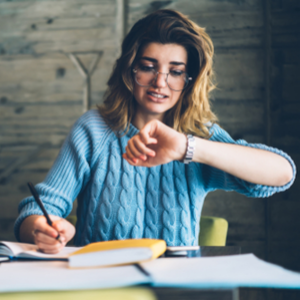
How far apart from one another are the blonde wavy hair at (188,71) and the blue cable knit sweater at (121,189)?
0.09m

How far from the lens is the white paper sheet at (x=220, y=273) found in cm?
40

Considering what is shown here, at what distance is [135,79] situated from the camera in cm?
123

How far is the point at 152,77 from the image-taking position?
1208mm

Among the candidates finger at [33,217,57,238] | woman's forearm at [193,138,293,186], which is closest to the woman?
woman's forearm at [193,138,293,186]

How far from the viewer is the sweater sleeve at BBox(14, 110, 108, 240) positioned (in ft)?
3.36

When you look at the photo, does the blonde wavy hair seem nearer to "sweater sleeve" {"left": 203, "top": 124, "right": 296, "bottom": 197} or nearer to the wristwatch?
"sweater sleeve" {"left": 203, "top": 124, "right": 296, "bottom": 197}

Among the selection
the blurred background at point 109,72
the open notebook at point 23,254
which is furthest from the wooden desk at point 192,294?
the blurred background at point 109,72

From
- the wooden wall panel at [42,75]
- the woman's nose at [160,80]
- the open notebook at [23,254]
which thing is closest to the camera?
the open notebook at [23,254]

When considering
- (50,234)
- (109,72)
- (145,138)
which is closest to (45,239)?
(50,234)

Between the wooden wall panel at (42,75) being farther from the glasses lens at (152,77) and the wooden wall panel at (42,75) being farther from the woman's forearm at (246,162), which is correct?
the woman's forearm at (246,162)

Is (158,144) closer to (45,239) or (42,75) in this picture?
(45,239)

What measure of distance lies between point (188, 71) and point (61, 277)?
1.03m

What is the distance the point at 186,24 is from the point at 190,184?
0.64m

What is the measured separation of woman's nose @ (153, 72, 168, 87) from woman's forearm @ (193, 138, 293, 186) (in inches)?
14.5
